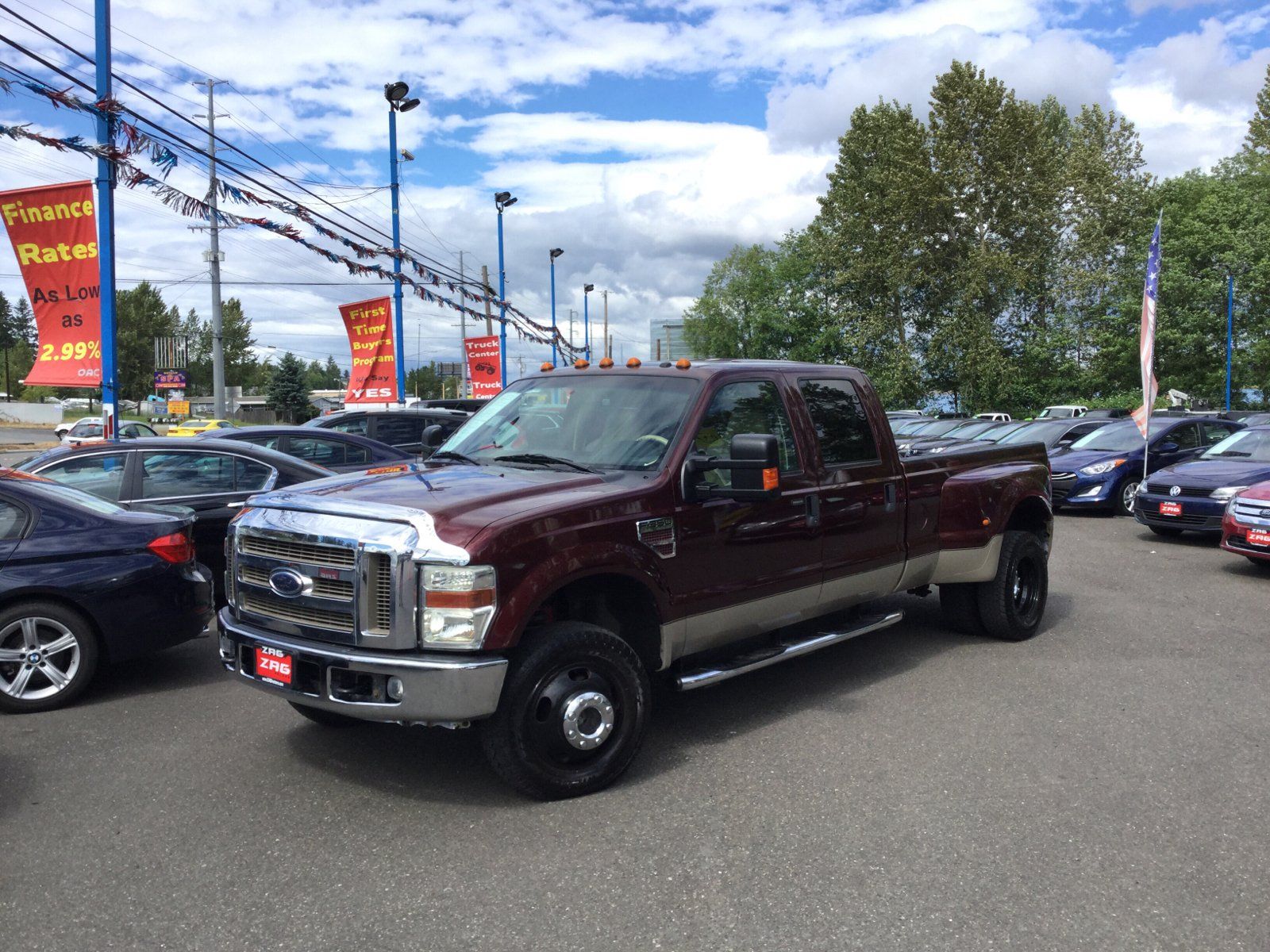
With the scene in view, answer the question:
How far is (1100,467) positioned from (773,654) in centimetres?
1280

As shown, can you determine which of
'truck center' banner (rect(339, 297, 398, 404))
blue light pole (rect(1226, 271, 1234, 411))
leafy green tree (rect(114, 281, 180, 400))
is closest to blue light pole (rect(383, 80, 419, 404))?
'truck center' banner (rect(339, 297, 398, 404))

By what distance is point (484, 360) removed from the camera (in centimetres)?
3117

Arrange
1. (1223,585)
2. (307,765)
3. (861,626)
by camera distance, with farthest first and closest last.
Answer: (1223,585), (861,626), (307,765)

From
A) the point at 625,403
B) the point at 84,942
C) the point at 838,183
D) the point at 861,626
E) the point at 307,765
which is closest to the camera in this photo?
the point at 84,942

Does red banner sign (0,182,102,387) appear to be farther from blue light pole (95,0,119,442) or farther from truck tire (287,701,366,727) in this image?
truck tire (287,701,366,727)

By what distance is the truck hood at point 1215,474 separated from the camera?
12539 mm

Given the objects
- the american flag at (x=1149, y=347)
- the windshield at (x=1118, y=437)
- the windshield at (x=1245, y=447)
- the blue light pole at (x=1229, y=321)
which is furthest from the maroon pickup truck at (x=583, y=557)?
the blue light pole at (x=1229, y=321)

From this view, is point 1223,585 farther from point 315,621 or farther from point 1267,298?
point 1267,298

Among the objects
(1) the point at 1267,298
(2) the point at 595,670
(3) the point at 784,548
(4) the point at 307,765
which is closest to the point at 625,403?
(3) the point at 784,548

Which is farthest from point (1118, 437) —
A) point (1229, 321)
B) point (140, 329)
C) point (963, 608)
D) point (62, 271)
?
point (140, 329)

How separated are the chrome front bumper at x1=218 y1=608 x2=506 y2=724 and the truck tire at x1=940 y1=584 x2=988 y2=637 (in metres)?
4.37

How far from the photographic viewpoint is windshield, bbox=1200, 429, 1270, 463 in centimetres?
1341

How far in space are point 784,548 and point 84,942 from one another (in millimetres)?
3618

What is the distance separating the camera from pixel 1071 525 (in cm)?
1536
